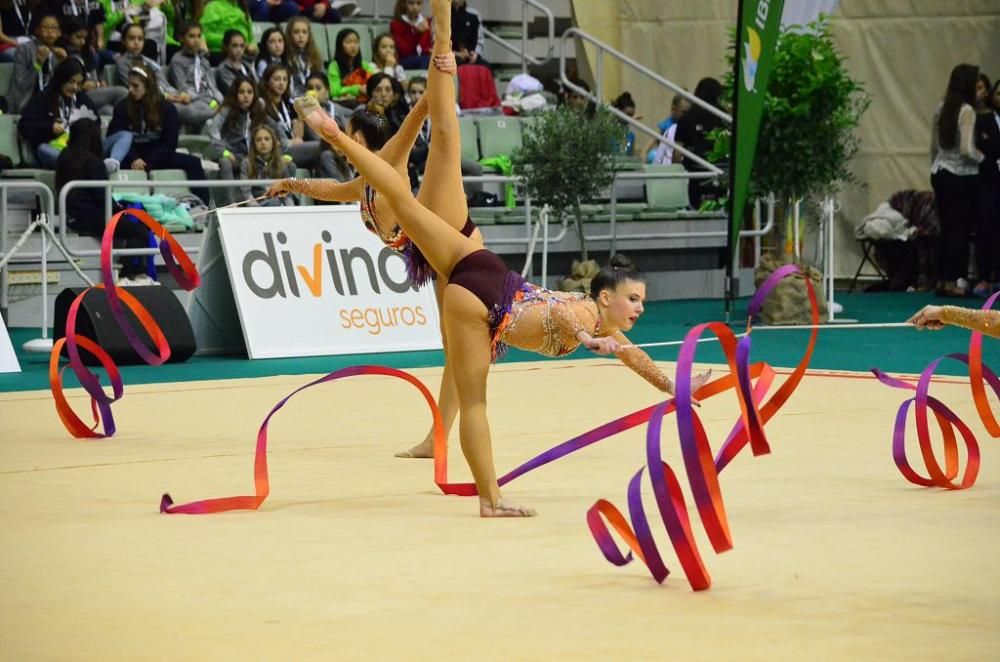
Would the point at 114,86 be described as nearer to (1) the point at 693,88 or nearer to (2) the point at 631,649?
(1) the point at 693,88

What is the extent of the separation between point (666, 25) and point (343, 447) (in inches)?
481

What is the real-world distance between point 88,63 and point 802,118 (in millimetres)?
→ 5801

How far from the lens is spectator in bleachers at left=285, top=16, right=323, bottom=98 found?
13609 mm

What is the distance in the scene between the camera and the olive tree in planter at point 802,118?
1228 cm

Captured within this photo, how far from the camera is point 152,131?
40.9 ft

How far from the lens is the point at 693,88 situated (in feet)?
57.8

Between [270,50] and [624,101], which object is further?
[624,101]

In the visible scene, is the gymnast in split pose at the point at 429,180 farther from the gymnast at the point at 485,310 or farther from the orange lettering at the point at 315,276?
the orange lettering at the point at 315,276

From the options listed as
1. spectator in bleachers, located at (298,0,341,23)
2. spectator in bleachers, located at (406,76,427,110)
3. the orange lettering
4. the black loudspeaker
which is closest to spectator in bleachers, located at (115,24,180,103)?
spectator in bleachers, located at (406,76,427,110)

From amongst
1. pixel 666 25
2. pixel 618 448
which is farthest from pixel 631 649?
pixel 666 25

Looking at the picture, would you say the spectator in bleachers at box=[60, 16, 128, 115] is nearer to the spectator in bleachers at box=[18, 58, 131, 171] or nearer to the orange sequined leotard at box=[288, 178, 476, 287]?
the spectator in bleachers at box=[18, 58, 131, 171]

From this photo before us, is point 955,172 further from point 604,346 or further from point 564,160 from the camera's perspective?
point 604,346

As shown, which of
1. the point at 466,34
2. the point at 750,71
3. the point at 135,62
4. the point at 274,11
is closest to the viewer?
the point at 750,71

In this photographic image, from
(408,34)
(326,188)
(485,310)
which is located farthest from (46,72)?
(485,310)
